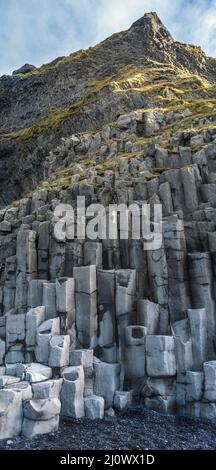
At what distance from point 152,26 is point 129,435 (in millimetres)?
102645

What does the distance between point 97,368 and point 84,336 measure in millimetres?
1612

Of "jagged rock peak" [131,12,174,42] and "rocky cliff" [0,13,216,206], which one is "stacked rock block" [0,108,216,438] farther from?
Result: "jagged rock peak" [131,12,174,42]

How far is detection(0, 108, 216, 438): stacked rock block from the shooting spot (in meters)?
14.3

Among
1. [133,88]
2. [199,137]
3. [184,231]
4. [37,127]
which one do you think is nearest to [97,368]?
[184,231]

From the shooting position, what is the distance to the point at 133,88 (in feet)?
210

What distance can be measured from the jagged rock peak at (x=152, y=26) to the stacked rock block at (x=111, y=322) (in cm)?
8629

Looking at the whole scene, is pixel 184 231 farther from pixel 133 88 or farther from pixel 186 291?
pixel 133 88

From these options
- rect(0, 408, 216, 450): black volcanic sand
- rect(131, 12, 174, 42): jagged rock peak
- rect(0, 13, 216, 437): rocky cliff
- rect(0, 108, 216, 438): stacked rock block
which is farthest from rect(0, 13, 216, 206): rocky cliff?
rect(0, 408, 216, 450): black volcanic sand

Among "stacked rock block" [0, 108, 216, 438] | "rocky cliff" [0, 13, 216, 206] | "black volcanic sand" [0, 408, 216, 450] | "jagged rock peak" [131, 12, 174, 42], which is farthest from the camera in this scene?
"jagged rock peak" [131, 12, 174, 42]

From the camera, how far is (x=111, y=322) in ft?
55.6

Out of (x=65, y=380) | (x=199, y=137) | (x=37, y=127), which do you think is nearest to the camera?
(x=65, y=380)

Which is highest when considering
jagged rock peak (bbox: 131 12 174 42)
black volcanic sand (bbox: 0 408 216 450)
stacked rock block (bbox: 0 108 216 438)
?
jagged rock peak (bbox: 131 12 174 42)

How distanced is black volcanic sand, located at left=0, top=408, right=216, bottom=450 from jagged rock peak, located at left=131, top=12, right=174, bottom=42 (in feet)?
319

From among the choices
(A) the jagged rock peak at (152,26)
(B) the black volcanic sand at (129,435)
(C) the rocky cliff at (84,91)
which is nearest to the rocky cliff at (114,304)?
(B) the black volcanic sand at (129,435)
